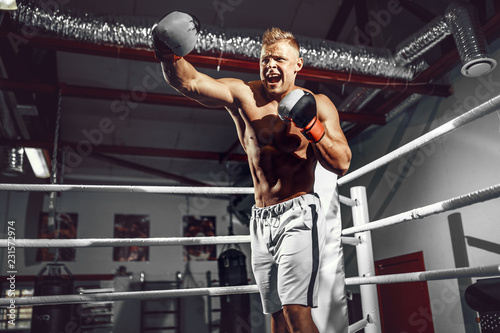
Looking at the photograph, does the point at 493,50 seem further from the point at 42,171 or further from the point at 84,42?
the point at 42,171

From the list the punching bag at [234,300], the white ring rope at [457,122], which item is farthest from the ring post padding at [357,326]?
the punching bag at [234,300]

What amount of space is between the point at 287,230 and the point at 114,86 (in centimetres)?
433

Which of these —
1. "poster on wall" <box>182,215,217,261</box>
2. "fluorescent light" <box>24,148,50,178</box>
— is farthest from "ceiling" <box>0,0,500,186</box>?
"poster on wall" <box>182,215,217,261</box>

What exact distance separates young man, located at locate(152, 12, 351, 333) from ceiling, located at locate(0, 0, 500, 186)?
6.09 ft

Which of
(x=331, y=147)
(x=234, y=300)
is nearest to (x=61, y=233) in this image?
(x=234, y=300)

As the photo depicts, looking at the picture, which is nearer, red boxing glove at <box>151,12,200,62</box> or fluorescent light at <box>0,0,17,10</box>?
red boxing glove at <box>151,12,200,62</box>

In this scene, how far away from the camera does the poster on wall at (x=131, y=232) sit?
8.05 metres

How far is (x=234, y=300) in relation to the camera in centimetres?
657

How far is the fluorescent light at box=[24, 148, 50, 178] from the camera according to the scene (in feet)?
19.7

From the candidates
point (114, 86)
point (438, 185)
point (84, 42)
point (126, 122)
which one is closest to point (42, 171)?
point (126, 122)

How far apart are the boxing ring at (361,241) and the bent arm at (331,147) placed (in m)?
0.21

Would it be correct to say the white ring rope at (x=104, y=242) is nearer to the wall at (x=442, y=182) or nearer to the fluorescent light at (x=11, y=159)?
the wall at (x=442, y=182)

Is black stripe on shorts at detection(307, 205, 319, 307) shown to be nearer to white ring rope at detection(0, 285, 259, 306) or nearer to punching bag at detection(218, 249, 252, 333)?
white ring rope at detection(0, 285, 259, 306)

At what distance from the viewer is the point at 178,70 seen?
1.50 metres
